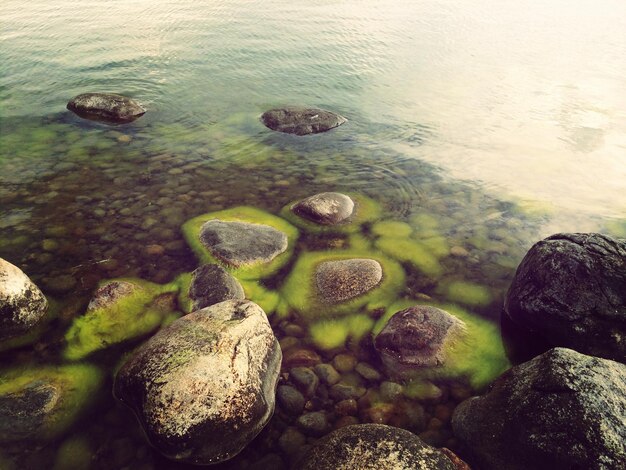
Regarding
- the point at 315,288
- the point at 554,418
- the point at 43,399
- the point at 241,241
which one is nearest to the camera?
the point at 554,418

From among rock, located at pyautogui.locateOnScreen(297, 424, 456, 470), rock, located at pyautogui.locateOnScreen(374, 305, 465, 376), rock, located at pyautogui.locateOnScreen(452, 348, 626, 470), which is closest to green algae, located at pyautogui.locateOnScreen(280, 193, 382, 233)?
rock, located at pyautogui.locateOnScreen(374, 305, 465, 376)

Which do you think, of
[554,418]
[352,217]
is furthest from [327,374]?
[352,217]

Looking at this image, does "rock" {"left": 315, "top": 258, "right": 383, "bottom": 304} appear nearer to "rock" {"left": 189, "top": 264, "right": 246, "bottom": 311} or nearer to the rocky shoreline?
the rocky shoreline

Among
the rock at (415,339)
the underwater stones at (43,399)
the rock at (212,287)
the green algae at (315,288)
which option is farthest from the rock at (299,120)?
the underwater stones at (43,399)

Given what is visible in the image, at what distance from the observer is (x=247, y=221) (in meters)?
5.62

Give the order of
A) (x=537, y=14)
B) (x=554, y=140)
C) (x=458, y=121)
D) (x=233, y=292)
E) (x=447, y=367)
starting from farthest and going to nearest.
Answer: (x=537, y=14) < (x=458, y=121) < (x=554, y=140) < (x=233, y=292) < (x=447, y=367)

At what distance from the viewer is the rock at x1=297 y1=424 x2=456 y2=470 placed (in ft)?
8.63

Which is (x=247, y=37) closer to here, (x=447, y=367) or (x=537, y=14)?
(x=447, y=367)

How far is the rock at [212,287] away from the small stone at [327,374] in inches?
43.0

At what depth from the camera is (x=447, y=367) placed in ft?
12.7

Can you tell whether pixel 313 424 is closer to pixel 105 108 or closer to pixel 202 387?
pixel 202 387

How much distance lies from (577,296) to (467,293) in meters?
1.21

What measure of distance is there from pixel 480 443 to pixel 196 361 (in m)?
2.26

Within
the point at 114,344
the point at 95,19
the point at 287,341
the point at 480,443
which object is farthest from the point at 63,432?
the point at 95,19
